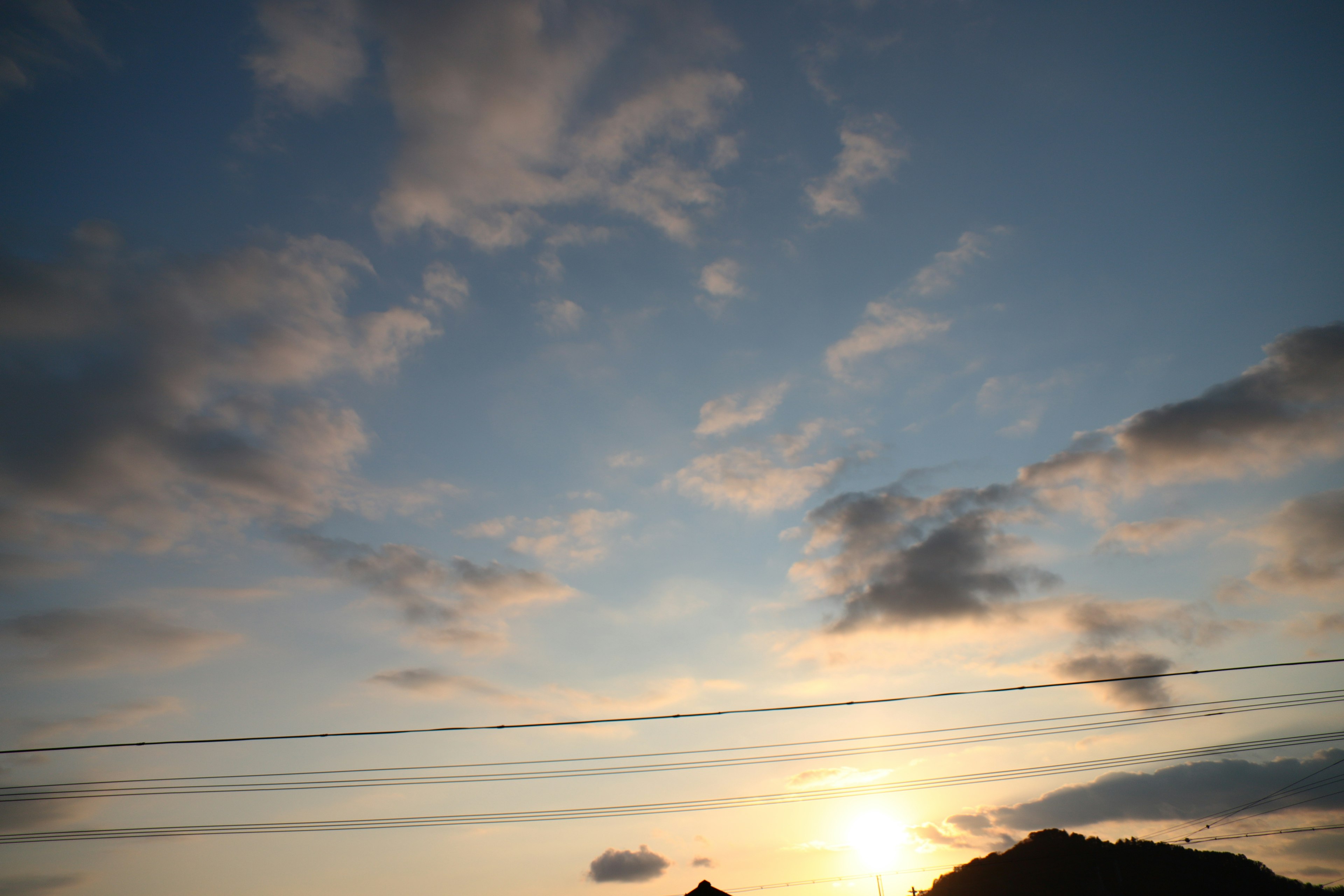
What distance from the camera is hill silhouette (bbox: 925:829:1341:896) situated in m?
80.0

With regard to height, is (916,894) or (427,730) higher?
(427,730)

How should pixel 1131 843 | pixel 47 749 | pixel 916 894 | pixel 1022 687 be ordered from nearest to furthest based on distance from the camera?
Result: pixel 47 749, pixel 1022 687, pixel 916 894, pixel 1131 843

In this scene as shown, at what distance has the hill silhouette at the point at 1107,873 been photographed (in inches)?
3150

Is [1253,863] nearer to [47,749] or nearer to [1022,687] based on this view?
[1022,687]

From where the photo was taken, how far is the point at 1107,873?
95.6 metres

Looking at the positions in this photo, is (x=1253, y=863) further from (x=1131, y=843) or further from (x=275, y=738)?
(x=275, y=738)

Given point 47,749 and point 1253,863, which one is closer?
point 47,749

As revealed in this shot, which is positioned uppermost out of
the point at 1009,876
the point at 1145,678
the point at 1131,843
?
the point at 1145,678

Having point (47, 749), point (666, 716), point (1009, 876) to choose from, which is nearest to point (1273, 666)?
point (666, 716)

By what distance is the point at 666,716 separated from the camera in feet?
82.4

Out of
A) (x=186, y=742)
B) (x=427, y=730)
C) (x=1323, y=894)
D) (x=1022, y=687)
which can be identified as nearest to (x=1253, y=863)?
(x=1323, y=894)

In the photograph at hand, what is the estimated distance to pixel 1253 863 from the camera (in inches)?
3238

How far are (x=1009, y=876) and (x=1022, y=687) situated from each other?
11350 cm

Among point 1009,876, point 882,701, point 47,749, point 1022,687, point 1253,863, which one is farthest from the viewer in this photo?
point 1009,876
